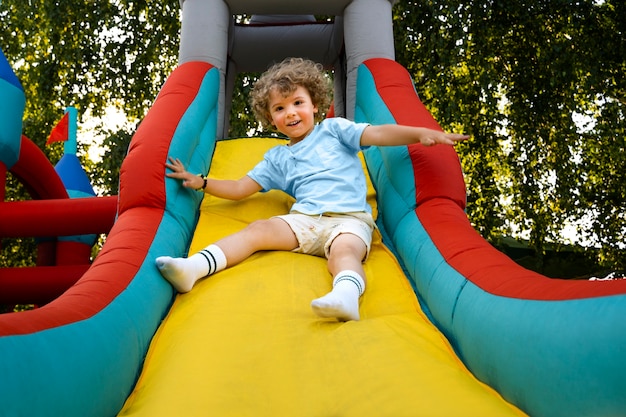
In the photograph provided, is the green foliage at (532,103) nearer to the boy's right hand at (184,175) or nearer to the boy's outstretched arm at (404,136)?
the boy's outstretched arm at (404,136)

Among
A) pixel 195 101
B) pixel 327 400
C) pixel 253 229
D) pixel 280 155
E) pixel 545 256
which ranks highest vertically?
pixel 195 101

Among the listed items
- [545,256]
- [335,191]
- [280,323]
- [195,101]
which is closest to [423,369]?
[280,323]

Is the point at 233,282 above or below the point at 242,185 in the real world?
below

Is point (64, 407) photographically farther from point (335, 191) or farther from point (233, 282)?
point (335, 191)

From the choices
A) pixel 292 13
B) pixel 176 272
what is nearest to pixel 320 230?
pixel 176 272

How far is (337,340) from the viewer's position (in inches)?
59.6

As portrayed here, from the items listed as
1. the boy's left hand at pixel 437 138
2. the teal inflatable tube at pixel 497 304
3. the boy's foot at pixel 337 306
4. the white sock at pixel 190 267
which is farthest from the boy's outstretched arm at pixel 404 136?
the white sock at pixel 190 267

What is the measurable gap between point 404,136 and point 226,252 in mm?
702

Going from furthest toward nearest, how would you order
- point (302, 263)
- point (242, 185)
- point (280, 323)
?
point (242, 185)
point (302, 263)
point (280, 323)

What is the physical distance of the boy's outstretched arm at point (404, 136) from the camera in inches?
78.4

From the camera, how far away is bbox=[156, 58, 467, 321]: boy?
1.90m

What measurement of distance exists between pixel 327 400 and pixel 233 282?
643 millimetres

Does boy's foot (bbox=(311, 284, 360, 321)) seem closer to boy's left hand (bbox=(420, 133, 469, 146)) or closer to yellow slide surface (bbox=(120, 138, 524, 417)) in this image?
yellow slide surface (bbox=(120, 138, 524, 417))

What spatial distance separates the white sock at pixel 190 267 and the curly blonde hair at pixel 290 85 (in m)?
0.85
